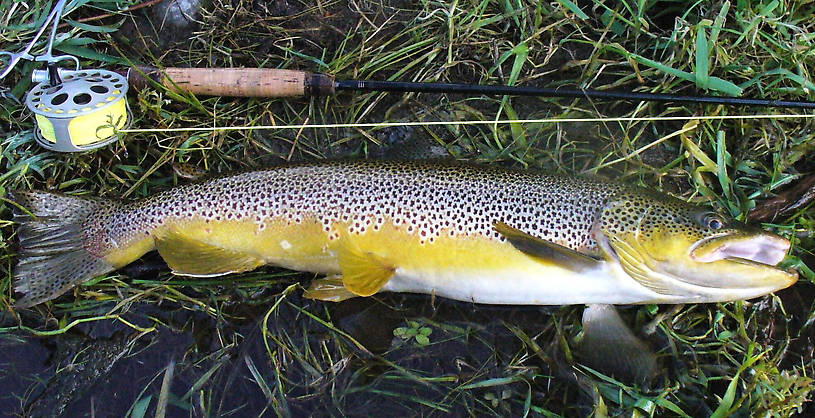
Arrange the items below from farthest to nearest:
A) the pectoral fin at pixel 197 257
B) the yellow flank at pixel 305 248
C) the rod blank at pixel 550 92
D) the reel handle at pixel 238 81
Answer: the reel handle at pixel 238 81 → the rod blank at pixel 550 92 → the pectoral fin at pixel 197 257 → the yellow flank at pixel 305 248

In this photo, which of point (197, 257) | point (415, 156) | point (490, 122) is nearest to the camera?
point (197, 257)

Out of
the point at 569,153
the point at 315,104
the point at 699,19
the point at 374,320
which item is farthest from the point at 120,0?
the point at 699,19

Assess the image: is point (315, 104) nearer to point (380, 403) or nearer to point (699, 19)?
point (380, 403)

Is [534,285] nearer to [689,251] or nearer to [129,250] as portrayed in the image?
[689,251]

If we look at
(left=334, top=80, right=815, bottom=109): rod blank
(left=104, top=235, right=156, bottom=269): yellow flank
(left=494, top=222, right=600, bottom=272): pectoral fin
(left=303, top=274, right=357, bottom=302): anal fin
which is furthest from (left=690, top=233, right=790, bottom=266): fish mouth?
(left=104, top=235, right=156, bottom=269): yellow flank

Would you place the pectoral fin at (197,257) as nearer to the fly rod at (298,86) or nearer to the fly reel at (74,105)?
the fly reel at (74,105)

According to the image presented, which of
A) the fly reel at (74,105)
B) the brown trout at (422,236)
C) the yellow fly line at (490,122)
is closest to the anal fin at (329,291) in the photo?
the brown trout at (422,236)

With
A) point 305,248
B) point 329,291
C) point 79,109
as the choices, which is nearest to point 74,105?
point 79,109
